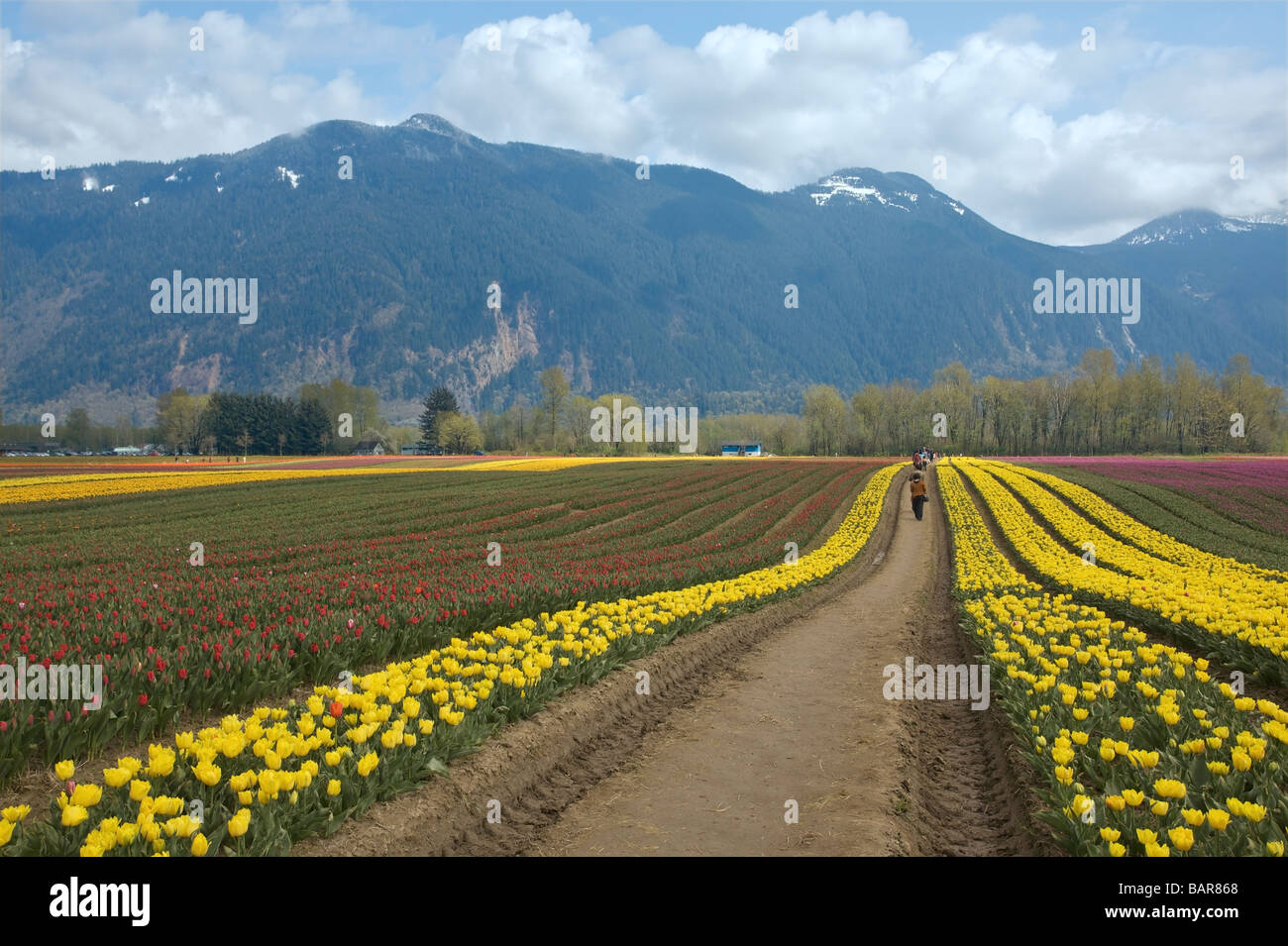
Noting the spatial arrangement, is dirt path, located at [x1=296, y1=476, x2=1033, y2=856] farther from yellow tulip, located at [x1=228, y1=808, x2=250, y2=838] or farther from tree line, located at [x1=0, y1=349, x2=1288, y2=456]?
tree line, located at [x1=0, y1=349, x2=1288, y2=456]

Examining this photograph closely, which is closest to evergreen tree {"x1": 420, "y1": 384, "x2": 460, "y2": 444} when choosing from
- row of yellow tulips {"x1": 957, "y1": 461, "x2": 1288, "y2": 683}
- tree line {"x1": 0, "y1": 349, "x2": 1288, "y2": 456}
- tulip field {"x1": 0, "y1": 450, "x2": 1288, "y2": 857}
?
tree line {"x1": 0, "y1": 349, "x2": 1288, "y2": 456}

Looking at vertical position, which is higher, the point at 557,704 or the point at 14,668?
the point at 14,668

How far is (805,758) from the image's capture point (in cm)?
795

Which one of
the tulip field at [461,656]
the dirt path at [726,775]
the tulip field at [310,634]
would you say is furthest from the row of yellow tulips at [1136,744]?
the tulip field at [310,634]

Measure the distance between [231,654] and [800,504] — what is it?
3158cm

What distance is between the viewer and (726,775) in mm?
7543

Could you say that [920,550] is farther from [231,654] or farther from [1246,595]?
[231,654]

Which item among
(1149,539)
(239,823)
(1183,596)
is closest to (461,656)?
(239,823)

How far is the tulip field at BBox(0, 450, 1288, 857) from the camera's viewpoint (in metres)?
5.04

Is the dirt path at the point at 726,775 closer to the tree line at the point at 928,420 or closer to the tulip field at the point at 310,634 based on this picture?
the tulip field at the point at 310,634

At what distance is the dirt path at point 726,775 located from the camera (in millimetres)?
6039
